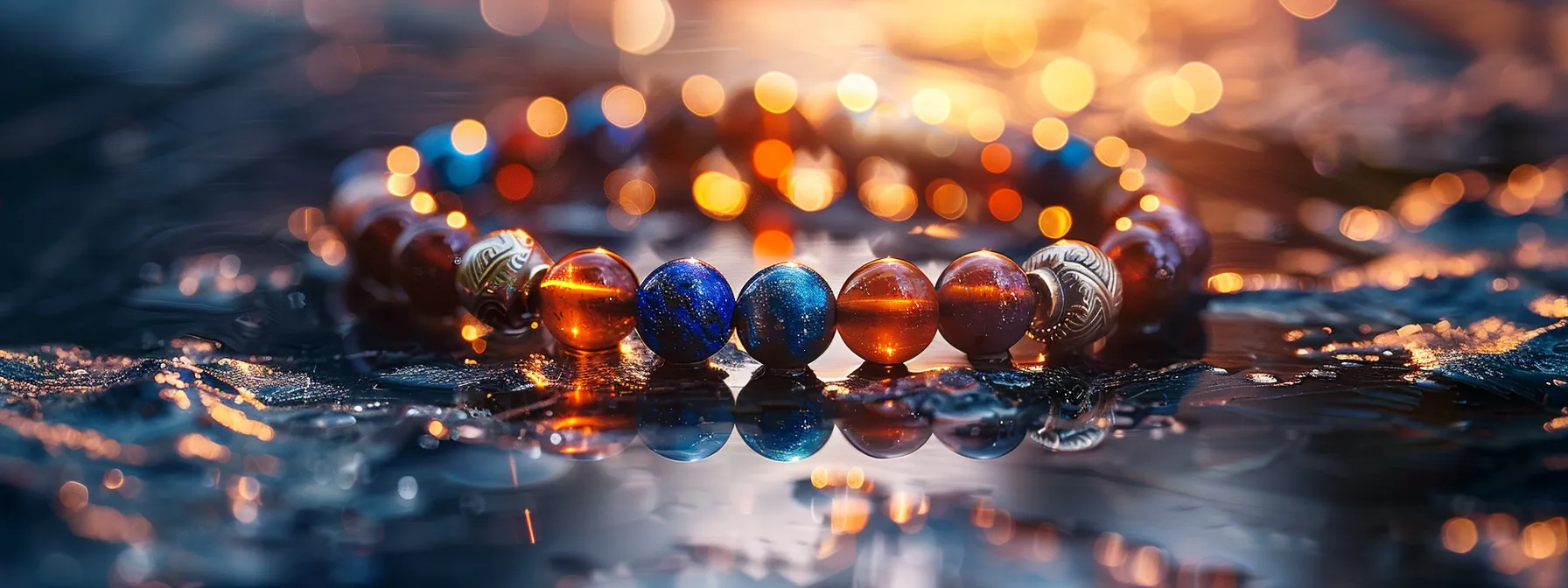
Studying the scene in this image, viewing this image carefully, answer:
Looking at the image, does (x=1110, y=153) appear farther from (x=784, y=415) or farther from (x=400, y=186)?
(x=400, y=186)

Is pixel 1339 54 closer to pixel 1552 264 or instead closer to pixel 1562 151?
pixel 1562 151

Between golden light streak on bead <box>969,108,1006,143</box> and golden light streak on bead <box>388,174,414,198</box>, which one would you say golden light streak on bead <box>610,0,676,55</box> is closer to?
golden light streak on bead <box>969,108,1006,143</box>

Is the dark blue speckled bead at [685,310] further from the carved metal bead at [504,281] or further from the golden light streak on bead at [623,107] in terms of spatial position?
the golden light streak on bead at [623,107]

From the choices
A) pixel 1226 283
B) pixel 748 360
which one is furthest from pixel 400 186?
pixel 1226 283

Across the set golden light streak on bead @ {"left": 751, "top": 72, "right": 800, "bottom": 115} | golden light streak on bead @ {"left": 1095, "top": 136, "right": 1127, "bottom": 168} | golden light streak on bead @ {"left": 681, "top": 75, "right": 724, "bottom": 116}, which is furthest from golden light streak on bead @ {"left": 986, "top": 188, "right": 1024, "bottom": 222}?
golden light streak on bead @ {"left": 681, "top": 75, "right": 724, "bottom": 116}

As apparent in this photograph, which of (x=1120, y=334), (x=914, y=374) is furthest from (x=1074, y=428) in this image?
(x=1120, y=334)

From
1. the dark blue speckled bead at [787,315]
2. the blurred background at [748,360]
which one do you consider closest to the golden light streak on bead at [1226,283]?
the blurred background at [748,360]
